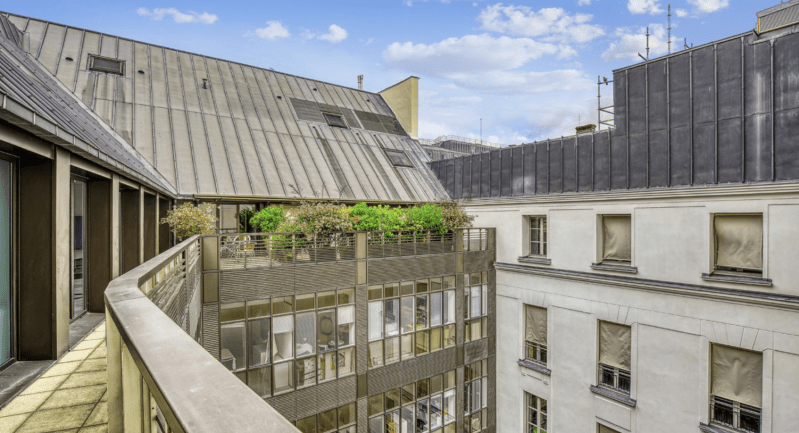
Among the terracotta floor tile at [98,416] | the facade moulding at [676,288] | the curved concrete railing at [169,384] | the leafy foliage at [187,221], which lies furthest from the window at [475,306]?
the curved concrete railing at [169,384]

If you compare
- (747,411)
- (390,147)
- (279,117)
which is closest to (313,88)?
(279,117)

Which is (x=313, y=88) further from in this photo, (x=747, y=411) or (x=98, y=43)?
(x=747, y=411)

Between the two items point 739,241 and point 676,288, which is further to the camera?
point 676,288

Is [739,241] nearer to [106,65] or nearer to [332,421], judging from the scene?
[332,421]

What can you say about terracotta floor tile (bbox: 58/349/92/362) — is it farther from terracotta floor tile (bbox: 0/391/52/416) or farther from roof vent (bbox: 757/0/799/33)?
roof vent (bbox: 757/0/799/33)

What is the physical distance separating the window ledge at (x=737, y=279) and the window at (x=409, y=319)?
9494mm

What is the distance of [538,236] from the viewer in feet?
61.9

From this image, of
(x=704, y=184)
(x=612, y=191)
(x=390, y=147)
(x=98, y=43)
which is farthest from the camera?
(x=390, y=147)

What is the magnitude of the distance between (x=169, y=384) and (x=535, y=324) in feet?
62.7

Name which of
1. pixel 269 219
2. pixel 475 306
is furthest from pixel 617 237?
pixel 269 219

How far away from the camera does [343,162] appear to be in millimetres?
23094

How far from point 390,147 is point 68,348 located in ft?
74.5

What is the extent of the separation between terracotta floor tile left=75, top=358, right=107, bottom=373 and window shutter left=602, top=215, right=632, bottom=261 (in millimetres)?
16423

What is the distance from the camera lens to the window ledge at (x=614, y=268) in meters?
14.9
